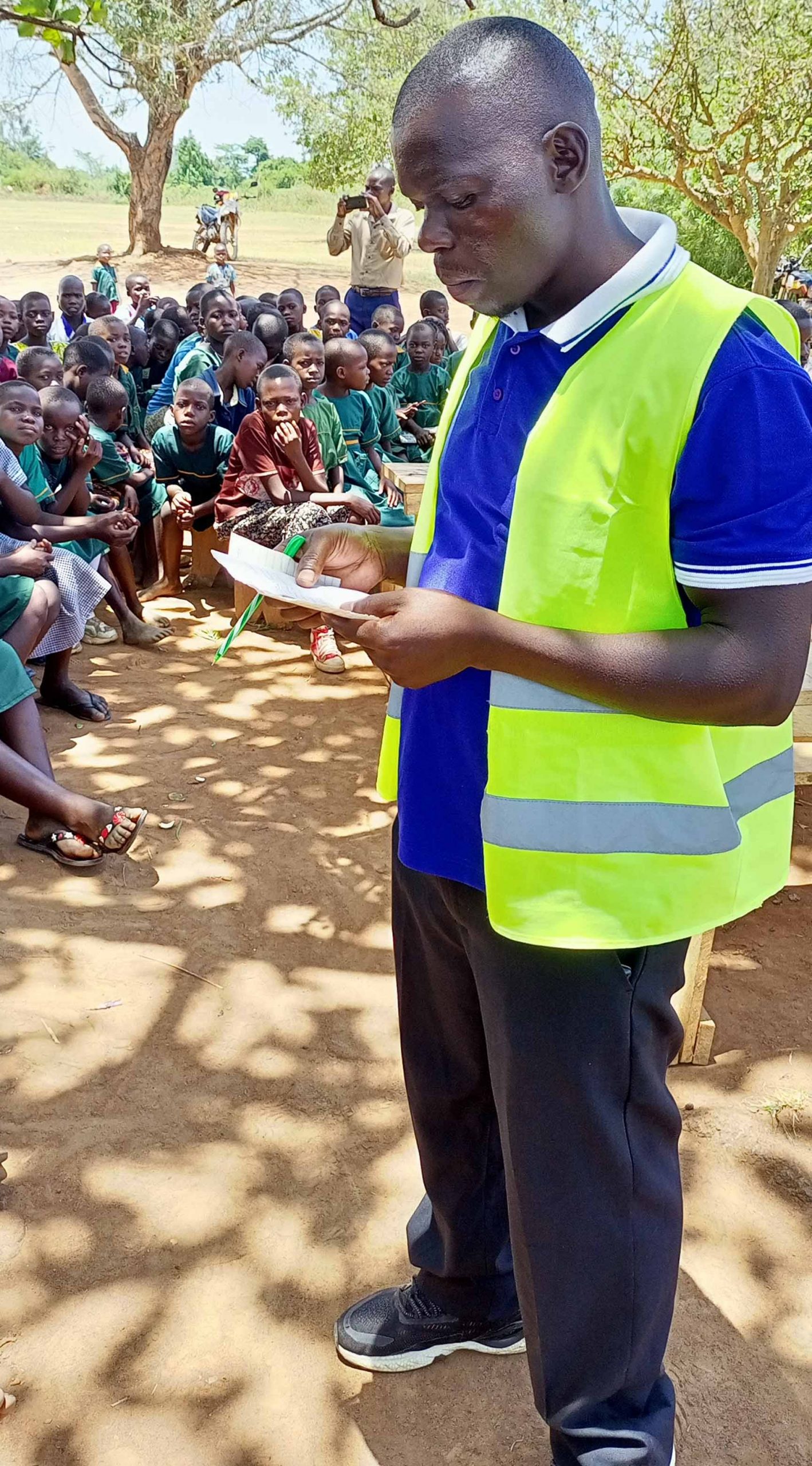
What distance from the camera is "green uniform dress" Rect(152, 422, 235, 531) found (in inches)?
241

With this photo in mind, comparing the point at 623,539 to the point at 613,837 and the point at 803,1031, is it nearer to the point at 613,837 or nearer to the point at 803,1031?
the point at 613,837

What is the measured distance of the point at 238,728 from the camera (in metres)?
4.50

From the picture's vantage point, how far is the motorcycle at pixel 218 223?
20453 mm

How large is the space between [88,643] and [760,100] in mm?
12034

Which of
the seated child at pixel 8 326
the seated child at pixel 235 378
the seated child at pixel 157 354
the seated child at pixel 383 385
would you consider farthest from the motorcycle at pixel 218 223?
the seated child at pixel 235 378

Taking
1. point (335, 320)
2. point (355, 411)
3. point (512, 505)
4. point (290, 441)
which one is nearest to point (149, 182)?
point (335, 320)

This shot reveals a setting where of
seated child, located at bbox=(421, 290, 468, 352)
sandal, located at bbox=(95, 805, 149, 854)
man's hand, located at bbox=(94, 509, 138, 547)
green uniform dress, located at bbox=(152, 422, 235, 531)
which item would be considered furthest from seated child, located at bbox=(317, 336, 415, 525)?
sandal, located at bbox=(95, 805, 149, 854)

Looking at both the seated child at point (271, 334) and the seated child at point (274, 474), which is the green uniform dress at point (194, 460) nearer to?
the seated child at point (274, 474)

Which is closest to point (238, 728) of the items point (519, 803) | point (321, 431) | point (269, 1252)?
point (321, 431)

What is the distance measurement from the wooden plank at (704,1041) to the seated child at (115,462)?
12.8 ft

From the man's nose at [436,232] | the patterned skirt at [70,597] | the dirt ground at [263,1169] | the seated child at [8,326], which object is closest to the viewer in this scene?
the man's nose at [436,232]

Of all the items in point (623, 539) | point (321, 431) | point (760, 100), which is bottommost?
point (321, 431)

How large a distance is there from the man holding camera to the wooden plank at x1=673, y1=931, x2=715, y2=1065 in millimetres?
7230

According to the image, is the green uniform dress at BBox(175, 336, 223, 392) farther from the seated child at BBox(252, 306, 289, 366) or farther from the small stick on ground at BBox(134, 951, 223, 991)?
the small stick on ground at BBox(134, 951, 223, 991)
